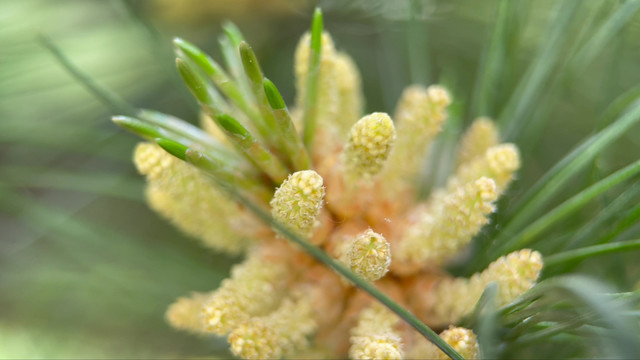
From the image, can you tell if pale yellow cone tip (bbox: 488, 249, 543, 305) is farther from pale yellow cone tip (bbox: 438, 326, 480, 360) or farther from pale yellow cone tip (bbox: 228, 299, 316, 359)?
pale yellow cone tip (bbox: 228, 299, 316, 359)

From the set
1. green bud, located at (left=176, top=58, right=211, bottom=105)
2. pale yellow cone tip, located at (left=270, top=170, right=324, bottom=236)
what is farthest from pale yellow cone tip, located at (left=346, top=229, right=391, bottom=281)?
green bud, located at (left=176, top=58, right=211, bottom=105)

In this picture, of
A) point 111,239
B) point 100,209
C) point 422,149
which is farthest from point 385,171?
point 100,209

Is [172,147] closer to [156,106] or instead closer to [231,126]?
[231,126]

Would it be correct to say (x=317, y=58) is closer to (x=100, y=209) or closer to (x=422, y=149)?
(x=422, y=149)

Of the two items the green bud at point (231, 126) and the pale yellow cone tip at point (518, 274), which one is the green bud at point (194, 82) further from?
the pale yellow cone tip at point (518, 274)

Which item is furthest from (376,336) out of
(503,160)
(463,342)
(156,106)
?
(156,106)
